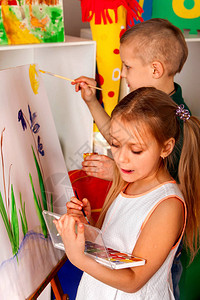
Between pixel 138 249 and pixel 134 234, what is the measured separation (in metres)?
0.07

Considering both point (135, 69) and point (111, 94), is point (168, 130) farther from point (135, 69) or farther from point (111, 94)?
point (111, 94)

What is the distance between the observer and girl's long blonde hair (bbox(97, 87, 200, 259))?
90 cm

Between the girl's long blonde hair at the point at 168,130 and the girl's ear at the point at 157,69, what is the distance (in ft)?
0.74

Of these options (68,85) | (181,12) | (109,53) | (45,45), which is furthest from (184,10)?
(45,45)

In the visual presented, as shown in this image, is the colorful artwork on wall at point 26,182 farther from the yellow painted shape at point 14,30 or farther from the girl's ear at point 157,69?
the girl's ear at point 157,69

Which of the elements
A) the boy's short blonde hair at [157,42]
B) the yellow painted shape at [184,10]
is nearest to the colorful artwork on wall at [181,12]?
the yellow painted shape at [184,10]

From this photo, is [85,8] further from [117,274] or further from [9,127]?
[117,274]

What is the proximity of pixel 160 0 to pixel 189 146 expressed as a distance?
0.97 m

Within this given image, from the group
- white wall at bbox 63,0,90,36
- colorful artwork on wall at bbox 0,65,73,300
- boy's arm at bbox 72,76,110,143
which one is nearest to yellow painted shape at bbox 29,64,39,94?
colorful artwork on wall at bbox 0,65,73,300

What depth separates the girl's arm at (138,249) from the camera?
2.74 feet

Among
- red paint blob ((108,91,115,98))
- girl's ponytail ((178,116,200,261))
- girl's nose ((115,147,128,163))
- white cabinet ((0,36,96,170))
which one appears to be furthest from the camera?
red paint blob ((108,91,115,98))

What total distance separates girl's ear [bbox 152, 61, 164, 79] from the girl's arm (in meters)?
0.47

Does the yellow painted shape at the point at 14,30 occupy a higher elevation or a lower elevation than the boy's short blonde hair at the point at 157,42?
higher

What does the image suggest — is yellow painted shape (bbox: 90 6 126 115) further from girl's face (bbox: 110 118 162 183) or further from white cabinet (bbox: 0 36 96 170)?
girl's face (bbox: 110 118 162 183)
